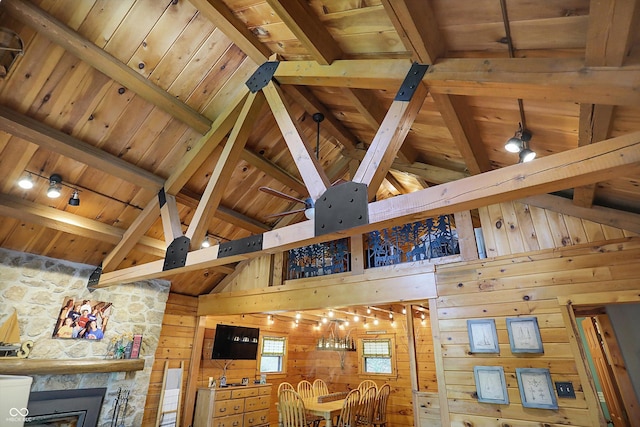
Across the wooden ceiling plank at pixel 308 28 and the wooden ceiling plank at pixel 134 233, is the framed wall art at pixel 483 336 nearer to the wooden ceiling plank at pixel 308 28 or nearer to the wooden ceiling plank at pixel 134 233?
the wooden ceiling plank at pixel 308 28

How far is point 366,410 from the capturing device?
20.0ft

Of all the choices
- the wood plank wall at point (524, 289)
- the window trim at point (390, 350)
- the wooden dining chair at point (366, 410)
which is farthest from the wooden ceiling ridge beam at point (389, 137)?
the window trim at point (390, 350)

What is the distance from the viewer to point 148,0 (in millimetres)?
2883

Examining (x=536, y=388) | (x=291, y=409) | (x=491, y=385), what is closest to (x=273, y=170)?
(x=491, y=385)

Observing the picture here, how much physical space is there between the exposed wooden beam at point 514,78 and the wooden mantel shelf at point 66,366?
4760 mm

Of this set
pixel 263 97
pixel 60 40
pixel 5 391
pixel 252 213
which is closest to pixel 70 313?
pixel 252 213

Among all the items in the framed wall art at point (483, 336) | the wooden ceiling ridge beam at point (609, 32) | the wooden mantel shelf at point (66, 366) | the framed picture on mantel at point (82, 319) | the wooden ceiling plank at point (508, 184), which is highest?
the wooden ceiling ridge beam at point (609, 32)

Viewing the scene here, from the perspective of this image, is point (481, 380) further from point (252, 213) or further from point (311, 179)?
point (252, 213)

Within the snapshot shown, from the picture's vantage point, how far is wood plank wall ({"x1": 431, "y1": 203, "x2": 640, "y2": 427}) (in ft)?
10.2

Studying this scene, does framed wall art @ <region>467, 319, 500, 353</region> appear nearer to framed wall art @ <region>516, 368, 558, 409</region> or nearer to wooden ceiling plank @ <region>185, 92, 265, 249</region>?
framed wall art @ <region>516, 368, 558, 409</region>

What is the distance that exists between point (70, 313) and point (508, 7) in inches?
230

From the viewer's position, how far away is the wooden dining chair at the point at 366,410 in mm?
6043

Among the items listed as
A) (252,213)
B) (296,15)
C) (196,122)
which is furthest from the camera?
(252,213)

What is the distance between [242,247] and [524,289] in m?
2.86
